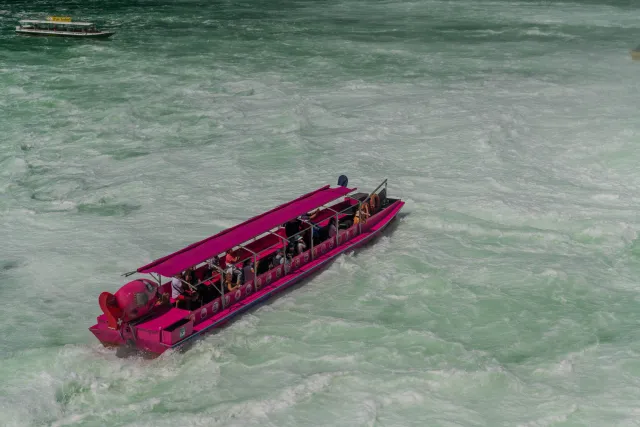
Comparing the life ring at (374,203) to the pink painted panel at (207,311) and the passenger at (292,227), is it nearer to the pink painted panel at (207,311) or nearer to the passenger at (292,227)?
the passenger at (292,227)

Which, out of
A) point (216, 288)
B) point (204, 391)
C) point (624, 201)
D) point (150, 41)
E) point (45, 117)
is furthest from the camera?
point (150, 41)

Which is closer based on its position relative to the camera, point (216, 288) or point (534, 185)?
point (216, 288)

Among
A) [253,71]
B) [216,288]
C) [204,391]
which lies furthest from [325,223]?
[253,71]

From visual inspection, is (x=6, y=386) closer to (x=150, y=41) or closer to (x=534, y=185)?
(x=534, y=185)

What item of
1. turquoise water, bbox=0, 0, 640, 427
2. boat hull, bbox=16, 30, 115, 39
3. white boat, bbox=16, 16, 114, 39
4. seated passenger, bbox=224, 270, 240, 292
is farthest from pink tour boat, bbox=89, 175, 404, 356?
white boat, bbox=16, 16, 114, 39

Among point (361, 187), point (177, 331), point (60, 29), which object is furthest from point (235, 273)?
point (60, 29)

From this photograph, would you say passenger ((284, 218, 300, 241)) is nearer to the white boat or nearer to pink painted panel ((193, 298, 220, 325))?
pink painted panel ((193, 298, 220, 325))
